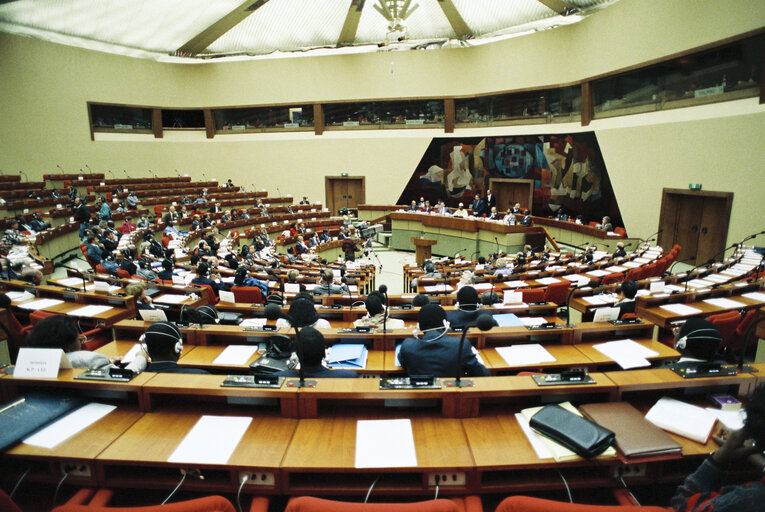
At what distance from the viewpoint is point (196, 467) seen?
195 centimetres

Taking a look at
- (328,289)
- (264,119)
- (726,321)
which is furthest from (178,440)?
(264,119)

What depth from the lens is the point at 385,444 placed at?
202 centimetres

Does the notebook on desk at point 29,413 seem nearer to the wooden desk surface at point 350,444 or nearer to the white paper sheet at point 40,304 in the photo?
the wooden desk surface at point 350,444

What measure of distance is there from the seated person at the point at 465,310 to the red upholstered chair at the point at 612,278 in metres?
3.64

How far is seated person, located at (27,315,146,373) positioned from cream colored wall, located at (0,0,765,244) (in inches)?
434

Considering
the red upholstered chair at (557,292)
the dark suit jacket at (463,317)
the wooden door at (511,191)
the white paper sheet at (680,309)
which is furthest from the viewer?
the wooden door at (511,191)

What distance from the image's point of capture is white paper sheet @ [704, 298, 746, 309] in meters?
4.71

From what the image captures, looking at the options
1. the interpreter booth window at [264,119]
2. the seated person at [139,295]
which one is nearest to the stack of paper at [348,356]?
the seated person at [139,295]

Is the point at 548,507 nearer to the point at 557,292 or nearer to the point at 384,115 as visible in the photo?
the point at 557,292

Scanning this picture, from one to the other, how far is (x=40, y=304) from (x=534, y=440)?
19.2ft

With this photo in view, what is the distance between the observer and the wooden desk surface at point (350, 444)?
1887mm

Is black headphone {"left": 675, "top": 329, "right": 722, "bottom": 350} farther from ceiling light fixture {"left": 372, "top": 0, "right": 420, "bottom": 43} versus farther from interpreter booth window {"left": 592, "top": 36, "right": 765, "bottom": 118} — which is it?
ceiling light fixture {"left": 372, "top": 0, "right": 420, "bottom": 43}

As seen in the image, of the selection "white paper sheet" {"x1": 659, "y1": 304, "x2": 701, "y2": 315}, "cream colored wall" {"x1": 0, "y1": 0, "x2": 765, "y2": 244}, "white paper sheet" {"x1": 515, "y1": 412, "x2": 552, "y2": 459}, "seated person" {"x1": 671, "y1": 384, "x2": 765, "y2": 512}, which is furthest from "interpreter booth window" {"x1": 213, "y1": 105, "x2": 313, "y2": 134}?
"seated person" {"x1": 671, "y1": 384, "x2": 765, "y2": 512}

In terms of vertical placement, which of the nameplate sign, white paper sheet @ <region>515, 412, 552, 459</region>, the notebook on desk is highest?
the nameplate sign
